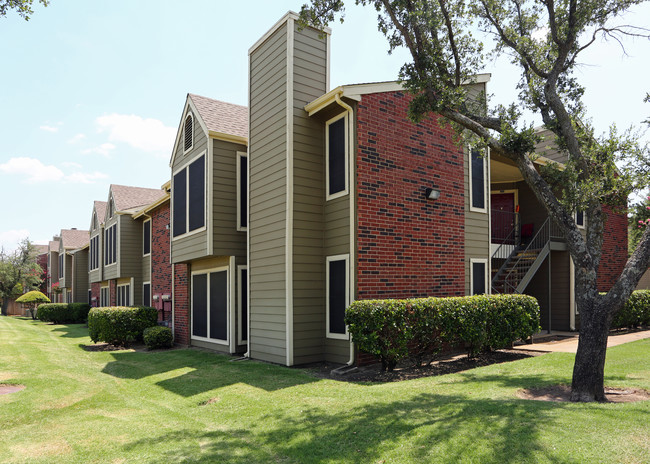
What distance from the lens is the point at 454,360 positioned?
960cm

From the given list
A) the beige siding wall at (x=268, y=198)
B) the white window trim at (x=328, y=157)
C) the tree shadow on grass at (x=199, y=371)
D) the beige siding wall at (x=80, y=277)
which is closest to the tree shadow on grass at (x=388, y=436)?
the tree shadow on grass at (x=199, y=371)

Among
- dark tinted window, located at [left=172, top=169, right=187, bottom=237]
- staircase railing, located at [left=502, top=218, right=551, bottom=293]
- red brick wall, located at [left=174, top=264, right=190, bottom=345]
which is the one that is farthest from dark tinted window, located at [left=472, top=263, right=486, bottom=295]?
red brick wall, located at [left=174, top=264, right=190, bottom=345]

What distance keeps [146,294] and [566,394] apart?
1774cm

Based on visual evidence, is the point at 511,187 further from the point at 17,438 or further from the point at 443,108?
the point at 17,438

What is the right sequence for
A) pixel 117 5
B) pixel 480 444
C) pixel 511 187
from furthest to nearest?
pixel 511 187 → pixel 117 5 → pixel 480 444

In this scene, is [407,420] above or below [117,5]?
below

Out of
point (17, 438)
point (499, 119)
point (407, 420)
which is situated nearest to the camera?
point (407, 420)

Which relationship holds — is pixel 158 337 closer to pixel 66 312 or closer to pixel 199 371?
pixel 199 371

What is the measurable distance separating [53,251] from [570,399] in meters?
47.1

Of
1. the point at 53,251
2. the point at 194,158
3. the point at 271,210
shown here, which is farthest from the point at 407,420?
the point at 53,251

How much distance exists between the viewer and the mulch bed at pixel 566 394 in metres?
6.00

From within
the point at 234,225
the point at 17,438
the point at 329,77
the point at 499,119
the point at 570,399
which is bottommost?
the point at 17,438

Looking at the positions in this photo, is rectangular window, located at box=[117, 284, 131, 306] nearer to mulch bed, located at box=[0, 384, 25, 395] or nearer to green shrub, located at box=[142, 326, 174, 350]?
green shrub, located at box=[142, 326, 174, 350]

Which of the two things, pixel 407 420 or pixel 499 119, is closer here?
pixel 407 420
